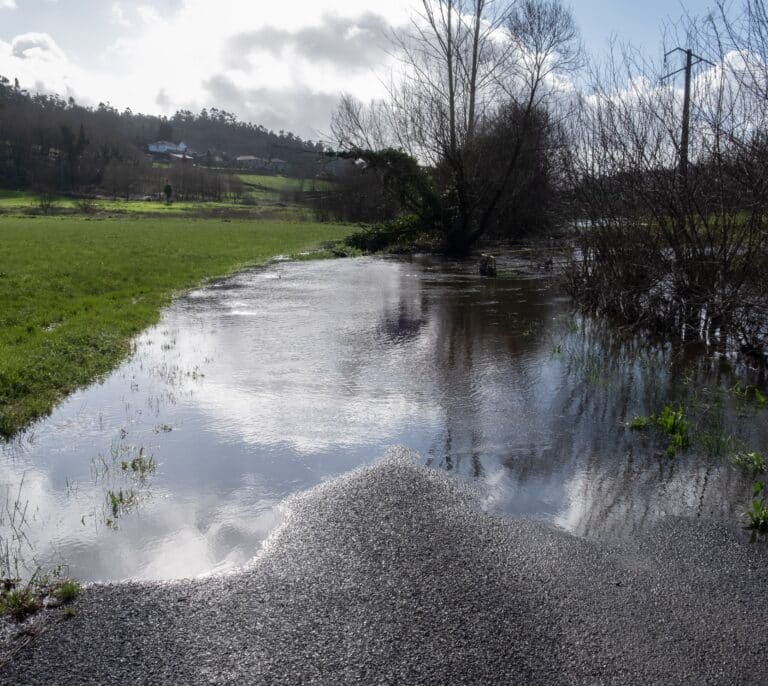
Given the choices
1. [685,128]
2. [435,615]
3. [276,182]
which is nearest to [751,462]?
[435,615]

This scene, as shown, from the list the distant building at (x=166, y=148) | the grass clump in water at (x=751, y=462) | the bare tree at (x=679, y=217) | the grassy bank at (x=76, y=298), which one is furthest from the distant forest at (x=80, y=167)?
the grass clump in water at (x=751, y=462)

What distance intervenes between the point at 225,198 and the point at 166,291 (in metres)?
96.2

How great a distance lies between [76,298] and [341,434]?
10.5 m

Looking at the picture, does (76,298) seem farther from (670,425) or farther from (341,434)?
(670,425)

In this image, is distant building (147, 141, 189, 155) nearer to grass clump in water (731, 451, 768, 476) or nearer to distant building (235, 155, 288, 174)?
distant building (235, 155, 288, 174)

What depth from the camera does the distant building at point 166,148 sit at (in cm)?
17112

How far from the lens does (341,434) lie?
6.75 metres

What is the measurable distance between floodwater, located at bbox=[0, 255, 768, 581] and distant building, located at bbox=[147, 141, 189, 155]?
172 metres

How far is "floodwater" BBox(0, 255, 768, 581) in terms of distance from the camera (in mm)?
4887

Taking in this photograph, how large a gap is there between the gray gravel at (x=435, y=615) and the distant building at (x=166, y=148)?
178134 mm

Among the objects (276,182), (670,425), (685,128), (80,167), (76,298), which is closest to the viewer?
(670,425)

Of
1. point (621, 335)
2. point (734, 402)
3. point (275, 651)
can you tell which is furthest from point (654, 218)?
point (275, 651)

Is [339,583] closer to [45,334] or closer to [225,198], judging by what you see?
[45,334]

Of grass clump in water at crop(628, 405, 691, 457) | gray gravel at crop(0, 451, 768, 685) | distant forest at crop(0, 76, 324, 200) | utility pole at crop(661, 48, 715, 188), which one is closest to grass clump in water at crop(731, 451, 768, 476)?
grass clump in water at crop(628, 405, 691, 457)
